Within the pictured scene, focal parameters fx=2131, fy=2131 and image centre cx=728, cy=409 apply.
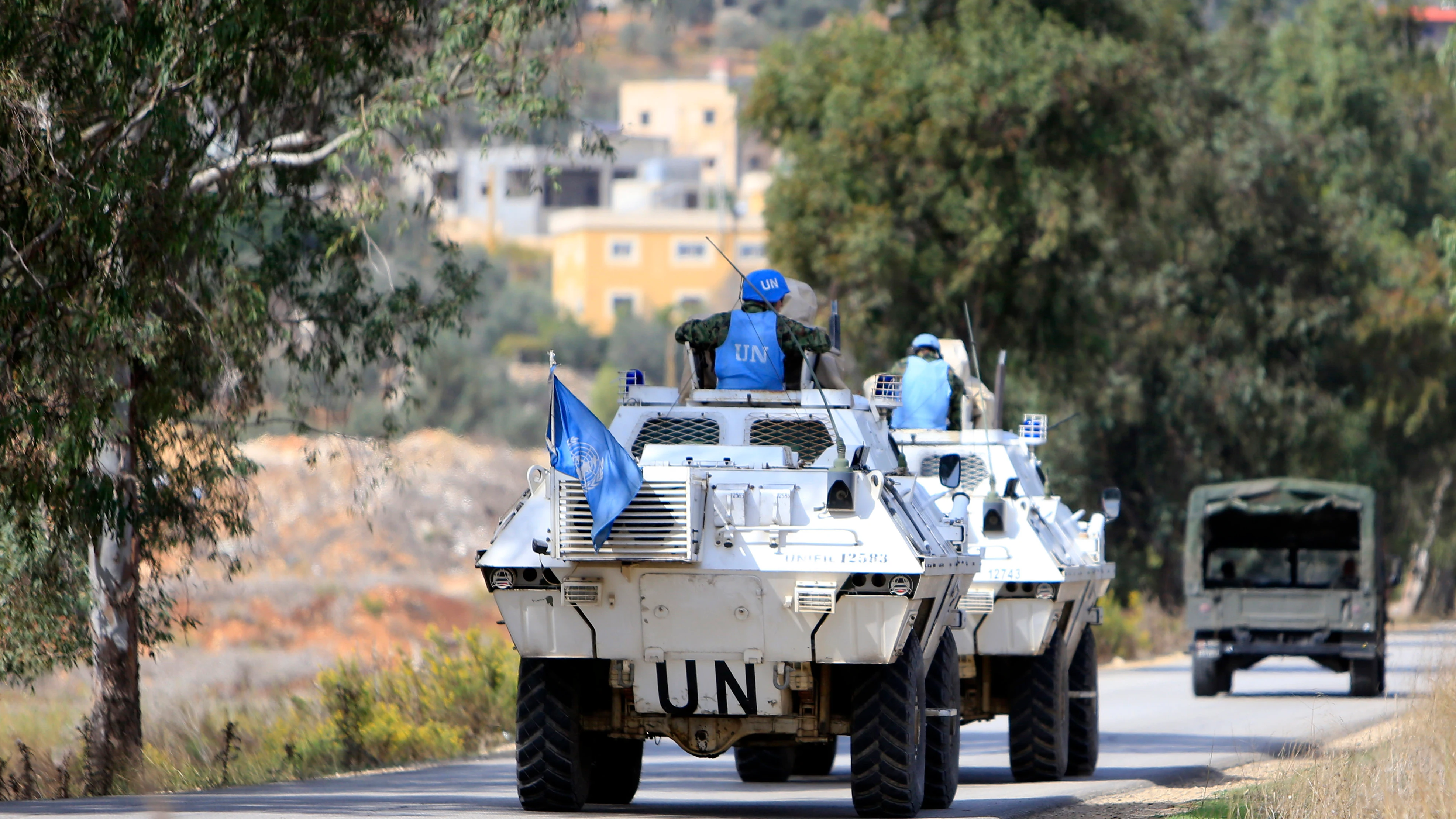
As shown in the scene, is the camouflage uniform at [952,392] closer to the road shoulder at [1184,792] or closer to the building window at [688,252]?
the road shoulder at [1184,792]

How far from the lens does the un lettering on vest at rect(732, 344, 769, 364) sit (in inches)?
520

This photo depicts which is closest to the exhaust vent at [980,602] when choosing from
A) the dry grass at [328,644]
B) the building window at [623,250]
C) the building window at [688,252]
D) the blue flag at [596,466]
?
the blue flag at [596,466]

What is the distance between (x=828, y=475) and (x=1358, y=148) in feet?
128

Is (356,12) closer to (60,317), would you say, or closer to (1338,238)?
(60,317)

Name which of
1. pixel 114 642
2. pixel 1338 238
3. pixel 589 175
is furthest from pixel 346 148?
pixel 589 175

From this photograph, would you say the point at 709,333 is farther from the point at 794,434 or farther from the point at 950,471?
the point at 950,471

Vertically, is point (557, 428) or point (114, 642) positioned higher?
point (557, 428)

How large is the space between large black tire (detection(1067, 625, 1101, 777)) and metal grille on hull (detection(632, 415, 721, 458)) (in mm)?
4454

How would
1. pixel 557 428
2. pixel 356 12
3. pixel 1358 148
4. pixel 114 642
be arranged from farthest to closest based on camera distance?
pixel 1358 148 → pixel 114 642 → pixel 356 12 → pixel 557 428

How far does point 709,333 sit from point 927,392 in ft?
12.1

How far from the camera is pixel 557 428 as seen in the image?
10992 mm

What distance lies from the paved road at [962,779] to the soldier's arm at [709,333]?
2881 millimetres

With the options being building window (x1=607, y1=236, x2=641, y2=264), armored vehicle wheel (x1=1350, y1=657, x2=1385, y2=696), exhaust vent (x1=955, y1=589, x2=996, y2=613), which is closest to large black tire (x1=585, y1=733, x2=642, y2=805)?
exhaust vent (x1=955, y1=589, x2=996, y2=613)

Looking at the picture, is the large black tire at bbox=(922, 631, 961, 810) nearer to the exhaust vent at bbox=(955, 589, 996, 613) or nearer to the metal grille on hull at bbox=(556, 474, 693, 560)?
the exhaust vent at bbox=(955, 589, 996, 613)
